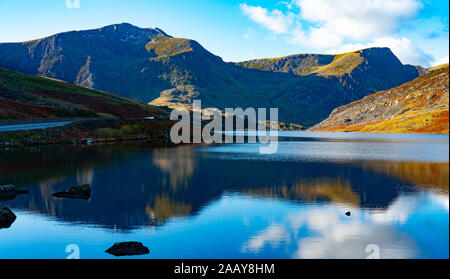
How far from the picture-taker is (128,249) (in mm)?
22766

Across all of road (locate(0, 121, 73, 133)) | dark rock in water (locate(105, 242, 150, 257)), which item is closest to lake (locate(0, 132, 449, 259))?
dark rock in water (locate(105, 242, 150, 257))

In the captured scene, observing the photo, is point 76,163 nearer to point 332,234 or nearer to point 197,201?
point 197,201

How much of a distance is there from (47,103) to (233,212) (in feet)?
441

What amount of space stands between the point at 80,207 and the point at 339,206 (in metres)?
25.1

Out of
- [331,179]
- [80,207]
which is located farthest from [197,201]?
[331,179]

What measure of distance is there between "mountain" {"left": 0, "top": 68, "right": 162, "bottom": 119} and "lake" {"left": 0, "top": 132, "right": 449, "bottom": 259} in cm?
6760

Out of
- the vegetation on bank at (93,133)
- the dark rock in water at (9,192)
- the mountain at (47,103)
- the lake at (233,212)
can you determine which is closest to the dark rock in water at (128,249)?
the lake at (233,212)

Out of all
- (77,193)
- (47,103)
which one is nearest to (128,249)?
(77,193)

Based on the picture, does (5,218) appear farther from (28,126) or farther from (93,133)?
(93,133)

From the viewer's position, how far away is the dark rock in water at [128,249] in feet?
74.0

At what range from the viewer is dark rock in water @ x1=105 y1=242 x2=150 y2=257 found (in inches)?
888

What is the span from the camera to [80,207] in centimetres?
3447

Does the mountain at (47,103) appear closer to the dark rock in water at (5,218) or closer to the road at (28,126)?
the road at (28,126)

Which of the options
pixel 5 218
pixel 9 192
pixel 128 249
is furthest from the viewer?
pixel 9 192
